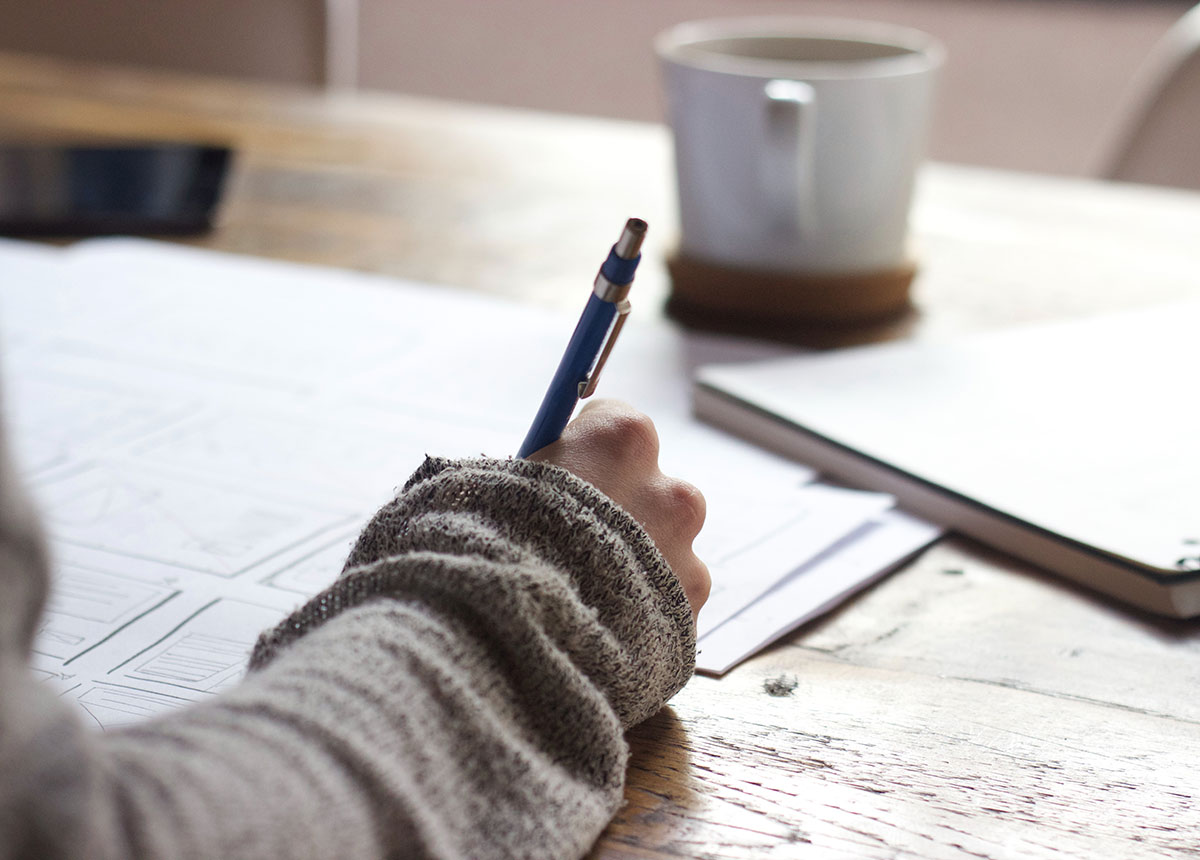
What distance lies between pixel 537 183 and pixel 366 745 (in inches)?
32.0

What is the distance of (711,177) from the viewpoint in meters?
0.71

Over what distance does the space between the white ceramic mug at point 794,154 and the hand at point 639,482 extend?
33 centimetres

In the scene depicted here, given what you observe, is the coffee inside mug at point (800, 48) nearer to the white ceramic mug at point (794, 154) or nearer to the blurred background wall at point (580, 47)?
the white ceramic mug at point (794, 154)

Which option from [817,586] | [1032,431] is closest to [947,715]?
[817,586]

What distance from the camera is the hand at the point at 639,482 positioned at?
38 centimetres

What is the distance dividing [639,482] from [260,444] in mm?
233

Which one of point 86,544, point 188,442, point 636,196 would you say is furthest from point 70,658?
point 636,196

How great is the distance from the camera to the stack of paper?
0.40 meters

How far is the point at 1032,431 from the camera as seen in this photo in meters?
0.53

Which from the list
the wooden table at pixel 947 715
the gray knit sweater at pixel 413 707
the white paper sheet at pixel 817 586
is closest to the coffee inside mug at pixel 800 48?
the wooden table at pixel 947 715

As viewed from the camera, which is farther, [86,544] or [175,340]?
[175,340]

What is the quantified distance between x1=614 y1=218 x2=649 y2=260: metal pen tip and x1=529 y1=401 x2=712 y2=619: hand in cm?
6

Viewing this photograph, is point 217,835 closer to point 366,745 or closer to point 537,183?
point 366,745

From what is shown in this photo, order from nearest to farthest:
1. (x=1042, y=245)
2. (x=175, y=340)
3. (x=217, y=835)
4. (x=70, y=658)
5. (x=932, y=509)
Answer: (x=217, y=835)
(x=70, y=658)
(x=932, y=509)
(x=175, y=340)
(x=1042, y=245)
